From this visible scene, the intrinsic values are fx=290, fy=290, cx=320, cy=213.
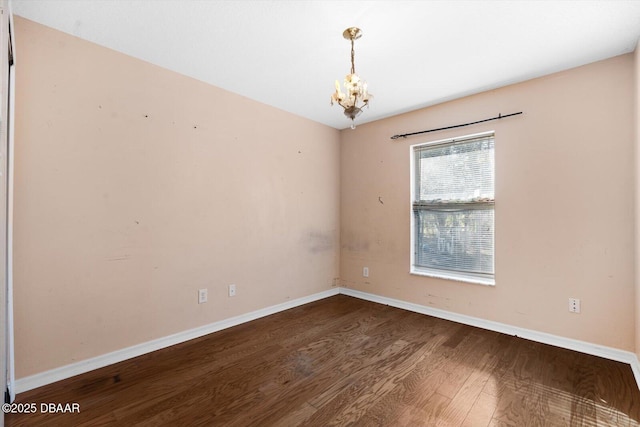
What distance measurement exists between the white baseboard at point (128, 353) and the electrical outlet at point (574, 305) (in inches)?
113

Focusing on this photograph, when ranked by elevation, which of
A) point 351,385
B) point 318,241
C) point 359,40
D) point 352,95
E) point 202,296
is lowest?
point 351,385

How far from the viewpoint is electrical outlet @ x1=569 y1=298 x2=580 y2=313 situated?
2.51m

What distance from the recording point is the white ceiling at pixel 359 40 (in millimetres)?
1840

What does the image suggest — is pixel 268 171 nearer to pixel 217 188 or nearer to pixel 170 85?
pixel 217 188

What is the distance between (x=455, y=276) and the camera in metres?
3.29

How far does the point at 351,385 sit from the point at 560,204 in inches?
93.6

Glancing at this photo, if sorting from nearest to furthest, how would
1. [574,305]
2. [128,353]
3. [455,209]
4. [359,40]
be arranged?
[359,40] → [128,353] → [574,305] → [455,209]

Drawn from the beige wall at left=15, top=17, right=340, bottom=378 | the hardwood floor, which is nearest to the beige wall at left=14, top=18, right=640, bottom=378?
the beige wall at left=15, top=17, right=340, bottom=378

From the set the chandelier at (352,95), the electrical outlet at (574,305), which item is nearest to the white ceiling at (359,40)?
the chandelier at (352,95)

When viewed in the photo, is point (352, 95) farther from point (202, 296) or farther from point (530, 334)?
point (530, 334)

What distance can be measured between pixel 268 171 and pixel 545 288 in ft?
9.94

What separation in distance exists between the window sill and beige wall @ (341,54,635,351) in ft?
0.17

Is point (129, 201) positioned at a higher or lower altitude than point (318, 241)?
higher

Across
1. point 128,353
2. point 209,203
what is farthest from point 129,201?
point 128,353
